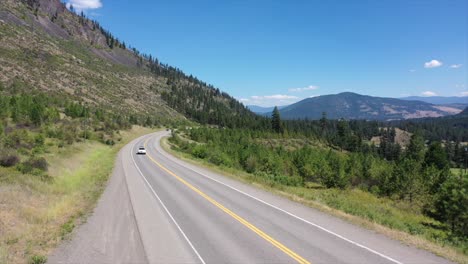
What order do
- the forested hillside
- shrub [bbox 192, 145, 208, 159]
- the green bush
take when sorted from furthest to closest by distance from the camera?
1. shrub [bbox 192, 145, 208, 159]
2. the forested hillside
3. the green bush

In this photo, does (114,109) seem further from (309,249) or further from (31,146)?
(309,249)

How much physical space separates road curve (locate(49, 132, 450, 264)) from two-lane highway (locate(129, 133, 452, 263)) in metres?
0.03

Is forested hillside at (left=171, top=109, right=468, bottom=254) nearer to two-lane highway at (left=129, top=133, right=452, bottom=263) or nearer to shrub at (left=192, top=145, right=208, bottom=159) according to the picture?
shrub at (left=192, top=145, right=208, bottom=159)

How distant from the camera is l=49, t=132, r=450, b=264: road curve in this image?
10.6 metres

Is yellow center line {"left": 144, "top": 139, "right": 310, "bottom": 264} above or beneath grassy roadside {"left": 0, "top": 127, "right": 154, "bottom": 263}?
beneath

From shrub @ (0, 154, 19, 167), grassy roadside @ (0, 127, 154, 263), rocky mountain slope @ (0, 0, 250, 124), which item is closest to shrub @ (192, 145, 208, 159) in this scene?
grassy roadside @ (0, 127, 154, 263)

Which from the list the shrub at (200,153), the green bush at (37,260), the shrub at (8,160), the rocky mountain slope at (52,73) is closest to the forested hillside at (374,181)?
the shrub at (200,153)

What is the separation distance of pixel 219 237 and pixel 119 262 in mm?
3981

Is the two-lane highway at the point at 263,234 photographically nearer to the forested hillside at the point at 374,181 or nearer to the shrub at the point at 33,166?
the forested hillside at the point at 374,181

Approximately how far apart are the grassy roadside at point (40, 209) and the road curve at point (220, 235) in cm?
84

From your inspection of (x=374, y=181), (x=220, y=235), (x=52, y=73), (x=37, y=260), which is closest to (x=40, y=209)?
(x=37, y=260)

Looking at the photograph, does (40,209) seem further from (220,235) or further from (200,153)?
(200,153)

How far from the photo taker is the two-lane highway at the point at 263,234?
10492mm

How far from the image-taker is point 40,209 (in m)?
16.3
